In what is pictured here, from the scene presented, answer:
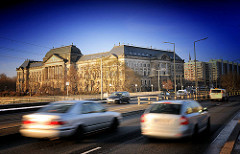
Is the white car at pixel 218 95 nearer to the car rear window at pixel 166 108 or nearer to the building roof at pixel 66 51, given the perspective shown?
the car rear window at pixel 166 108

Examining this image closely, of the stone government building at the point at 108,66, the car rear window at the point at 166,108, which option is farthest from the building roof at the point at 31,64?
the car rear window at the point at 166,108

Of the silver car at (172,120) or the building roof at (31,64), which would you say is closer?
the silver car at (172,120)

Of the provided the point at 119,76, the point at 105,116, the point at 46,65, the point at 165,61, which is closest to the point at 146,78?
the point at 165,61

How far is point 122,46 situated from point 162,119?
9261 centimetres

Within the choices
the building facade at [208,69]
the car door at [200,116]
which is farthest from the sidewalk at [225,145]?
the building facade at [208,69]

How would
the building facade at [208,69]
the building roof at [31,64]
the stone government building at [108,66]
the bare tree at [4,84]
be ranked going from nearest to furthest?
1. the bare tree at [4,84]
2. the stone government building at [108,66]
3. the building roof at [31,64]
4. the building facade at [208,69]

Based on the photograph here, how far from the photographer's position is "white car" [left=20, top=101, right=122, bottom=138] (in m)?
7.55

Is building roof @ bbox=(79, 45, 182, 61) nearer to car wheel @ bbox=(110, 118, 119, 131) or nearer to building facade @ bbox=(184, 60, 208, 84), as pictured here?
building facade @ bbox=(184, 60, 208, 84)

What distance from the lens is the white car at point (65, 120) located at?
7.55 m

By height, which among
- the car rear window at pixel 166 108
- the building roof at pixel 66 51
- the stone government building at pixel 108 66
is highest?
the building roof at pixel 66 51

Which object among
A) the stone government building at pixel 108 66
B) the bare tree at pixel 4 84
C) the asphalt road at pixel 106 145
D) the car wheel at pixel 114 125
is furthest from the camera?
the stone government building at pixel 108 66

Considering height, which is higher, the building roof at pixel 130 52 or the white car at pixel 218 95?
the building roof at pixel 130 52

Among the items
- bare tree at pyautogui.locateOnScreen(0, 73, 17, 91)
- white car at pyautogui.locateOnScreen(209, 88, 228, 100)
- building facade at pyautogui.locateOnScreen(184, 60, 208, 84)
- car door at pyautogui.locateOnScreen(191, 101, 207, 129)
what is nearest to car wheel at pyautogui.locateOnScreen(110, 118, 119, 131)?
car door at pyautogui.locateOnScreen(191, 101, 207, 129)

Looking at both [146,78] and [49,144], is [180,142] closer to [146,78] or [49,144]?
[49,144]
